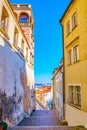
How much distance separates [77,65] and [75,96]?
2059 mm

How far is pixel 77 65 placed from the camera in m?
10.7

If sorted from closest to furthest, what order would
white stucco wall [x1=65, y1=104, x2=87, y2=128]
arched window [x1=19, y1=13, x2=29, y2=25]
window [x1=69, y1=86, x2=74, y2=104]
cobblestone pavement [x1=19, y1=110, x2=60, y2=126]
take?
white stucco wall [x1=65, y1=104, x2=87, y2=128], window [x1=69, y1=86, x2=74, y2=104], cobblestone pavement [x1=19, y1=110, x2=60, y2=126], arched window [x1=19, y1=13, x2=29, y2=25]

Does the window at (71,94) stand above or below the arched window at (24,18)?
below

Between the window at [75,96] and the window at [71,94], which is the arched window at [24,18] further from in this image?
the window at [75,96]

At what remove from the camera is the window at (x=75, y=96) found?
1059cm

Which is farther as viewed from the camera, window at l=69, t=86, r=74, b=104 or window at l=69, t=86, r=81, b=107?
window at l=69, t=86, r=74, b=104

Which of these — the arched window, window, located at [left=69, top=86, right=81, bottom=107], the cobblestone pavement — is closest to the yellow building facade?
window, located at [left=69, top=86, right=81, bottom=107]

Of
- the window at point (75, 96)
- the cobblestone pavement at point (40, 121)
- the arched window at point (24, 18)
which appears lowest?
the cobblestone pavement at point (40, 121)

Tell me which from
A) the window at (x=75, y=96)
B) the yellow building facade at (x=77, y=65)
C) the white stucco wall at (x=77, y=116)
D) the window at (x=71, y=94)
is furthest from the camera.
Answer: the window at (x=71, y=94)

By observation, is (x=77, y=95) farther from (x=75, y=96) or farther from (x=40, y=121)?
(x=40, y=121)

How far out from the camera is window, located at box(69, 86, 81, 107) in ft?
34.7

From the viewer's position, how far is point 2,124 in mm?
8289

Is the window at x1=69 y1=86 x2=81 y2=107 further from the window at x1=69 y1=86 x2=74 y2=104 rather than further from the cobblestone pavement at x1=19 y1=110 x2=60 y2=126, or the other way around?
the cobblestone pavement at x1=19 y1=110 x2=60 y2=126

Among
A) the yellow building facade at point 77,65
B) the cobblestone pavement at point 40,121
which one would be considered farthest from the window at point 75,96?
the cobblestone pavement at point 40,121
